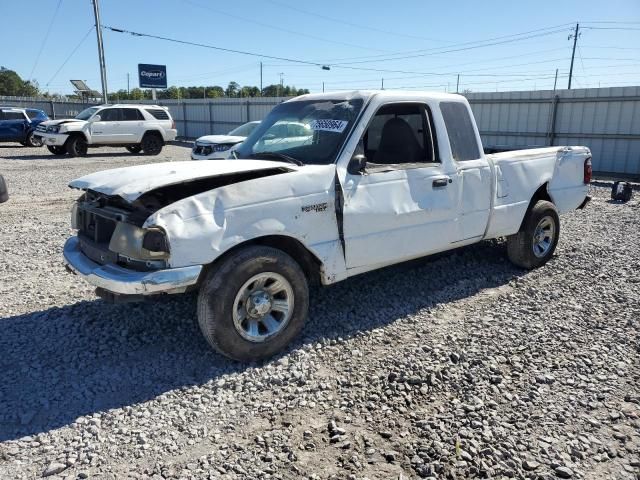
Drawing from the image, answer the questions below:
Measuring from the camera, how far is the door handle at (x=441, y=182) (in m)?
4.82

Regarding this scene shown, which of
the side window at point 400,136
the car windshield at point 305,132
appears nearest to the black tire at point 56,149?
the car windshield at point 305,132

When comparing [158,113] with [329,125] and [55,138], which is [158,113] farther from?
[329,125]

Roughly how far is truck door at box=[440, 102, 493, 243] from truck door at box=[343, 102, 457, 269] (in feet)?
0.53

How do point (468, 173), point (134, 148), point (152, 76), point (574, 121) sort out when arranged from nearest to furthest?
1. point (468, 173)
2. point (574, 121)
3. point (134, 148)
4. point (152, 76)

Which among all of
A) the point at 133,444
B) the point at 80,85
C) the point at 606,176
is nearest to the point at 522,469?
the point at 133,444

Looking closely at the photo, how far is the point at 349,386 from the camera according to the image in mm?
3668

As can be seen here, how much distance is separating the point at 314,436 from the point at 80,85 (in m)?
43.0

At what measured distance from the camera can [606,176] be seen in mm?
14625

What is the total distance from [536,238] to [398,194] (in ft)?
8.26

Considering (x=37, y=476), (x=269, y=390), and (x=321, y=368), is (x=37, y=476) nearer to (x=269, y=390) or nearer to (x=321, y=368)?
(x=269, y=390)

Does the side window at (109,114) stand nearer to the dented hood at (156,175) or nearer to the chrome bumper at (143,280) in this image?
the dented hood at (156,175)

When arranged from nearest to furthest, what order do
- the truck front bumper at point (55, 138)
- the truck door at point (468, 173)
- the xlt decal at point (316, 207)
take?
1. the xlt decal at point (316, 207)
2. the truck door at point (468, 173)
3. the truck front bumper at point (55, 138)

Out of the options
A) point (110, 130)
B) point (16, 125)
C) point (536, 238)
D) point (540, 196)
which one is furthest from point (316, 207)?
point (16, 125)

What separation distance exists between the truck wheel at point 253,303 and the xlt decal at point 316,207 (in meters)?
0.38
